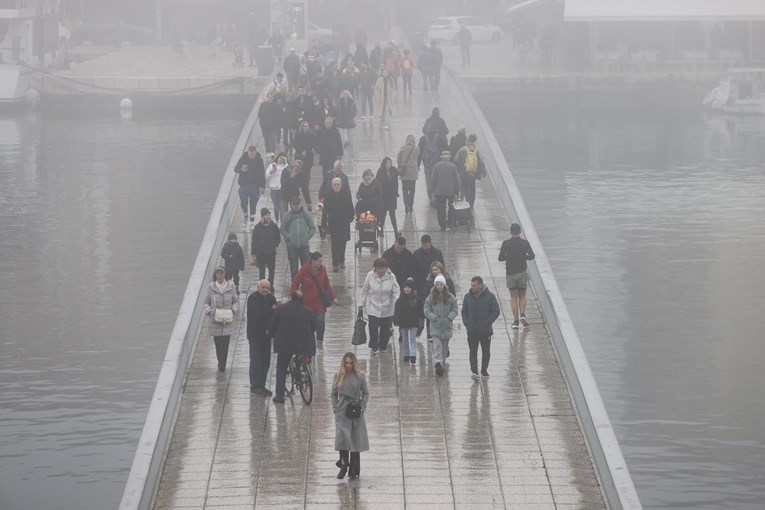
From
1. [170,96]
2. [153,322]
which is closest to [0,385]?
[153,322]

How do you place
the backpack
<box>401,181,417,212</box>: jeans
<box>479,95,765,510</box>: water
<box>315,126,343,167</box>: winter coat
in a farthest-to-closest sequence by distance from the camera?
<box>315,126,343,167</box>: winter coat → <box>401,181,417,212</box>: jeans → the backpack → <box>479,95,765,510</box>: water

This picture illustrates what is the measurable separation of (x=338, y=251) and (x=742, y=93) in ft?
118

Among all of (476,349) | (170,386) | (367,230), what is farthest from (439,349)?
(367,230)

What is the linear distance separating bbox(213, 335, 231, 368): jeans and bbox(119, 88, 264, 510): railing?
355 mm

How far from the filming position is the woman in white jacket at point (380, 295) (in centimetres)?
1616

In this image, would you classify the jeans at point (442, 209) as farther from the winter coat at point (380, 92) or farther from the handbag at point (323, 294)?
the winter coat at point (380, 92)

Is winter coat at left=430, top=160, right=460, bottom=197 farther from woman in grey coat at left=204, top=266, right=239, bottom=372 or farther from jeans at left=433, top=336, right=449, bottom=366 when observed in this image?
woman in grey coat at left=204, top=266, right=239, bottom=372

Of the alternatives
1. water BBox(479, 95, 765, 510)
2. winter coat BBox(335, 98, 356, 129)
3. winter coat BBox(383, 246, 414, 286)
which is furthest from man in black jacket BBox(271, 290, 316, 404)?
winter coat BBox(335, 98, 356, 129)

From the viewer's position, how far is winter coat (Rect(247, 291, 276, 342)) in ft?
50.1

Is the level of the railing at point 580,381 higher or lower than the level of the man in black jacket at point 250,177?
lower

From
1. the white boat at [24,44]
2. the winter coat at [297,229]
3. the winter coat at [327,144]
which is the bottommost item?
the winter coat at [297,229]

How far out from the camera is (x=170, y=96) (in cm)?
5366

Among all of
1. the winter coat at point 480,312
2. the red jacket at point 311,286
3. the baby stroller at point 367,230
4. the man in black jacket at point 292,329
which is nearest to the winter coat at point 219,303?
the red jacket at point 311,286

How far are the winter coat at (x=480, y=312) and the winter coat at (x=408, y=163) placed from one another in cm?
776
